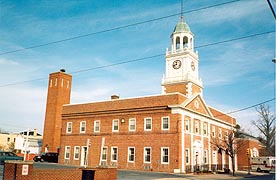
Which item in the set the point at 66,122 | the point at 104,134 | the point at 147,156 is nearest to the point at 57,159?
the point at 66,122

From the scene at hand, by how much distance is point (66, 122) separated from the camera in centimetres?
4509

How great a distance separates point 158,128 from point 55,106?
23412 mm

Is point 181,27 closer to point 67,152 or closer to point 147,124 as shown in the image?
point 147,124

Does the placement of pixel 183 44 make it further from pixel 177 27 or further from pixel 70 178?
pixel 70 178

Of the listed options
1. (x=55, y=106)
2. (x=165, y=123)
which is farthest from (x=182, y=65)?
(x=55, y=106)

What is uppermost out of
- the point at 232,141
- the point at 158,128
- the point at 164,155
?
the point at 158,128

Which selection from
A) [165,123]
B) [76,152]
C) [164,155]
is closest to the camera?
[164,155]

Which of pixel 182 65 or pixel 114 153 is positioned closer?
pixel 114 153

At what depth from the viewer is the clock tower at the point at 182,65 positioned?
43.4 meters

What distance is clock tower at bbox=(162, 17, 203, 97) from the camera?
4341 cm

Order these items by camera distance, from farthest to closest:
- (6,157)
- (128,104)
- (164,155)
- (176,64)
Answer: (176,64), (128,104), (164,155), (6,157)

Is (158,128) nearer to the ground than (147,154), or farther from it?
farther from it

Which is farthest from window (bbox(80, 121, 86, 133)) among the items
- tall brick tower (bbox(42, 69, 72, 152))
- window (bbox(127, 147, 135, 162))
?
tall brick tower (bbox(42, 69, 72, 152))

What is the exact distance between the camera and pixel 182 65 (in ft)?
144
